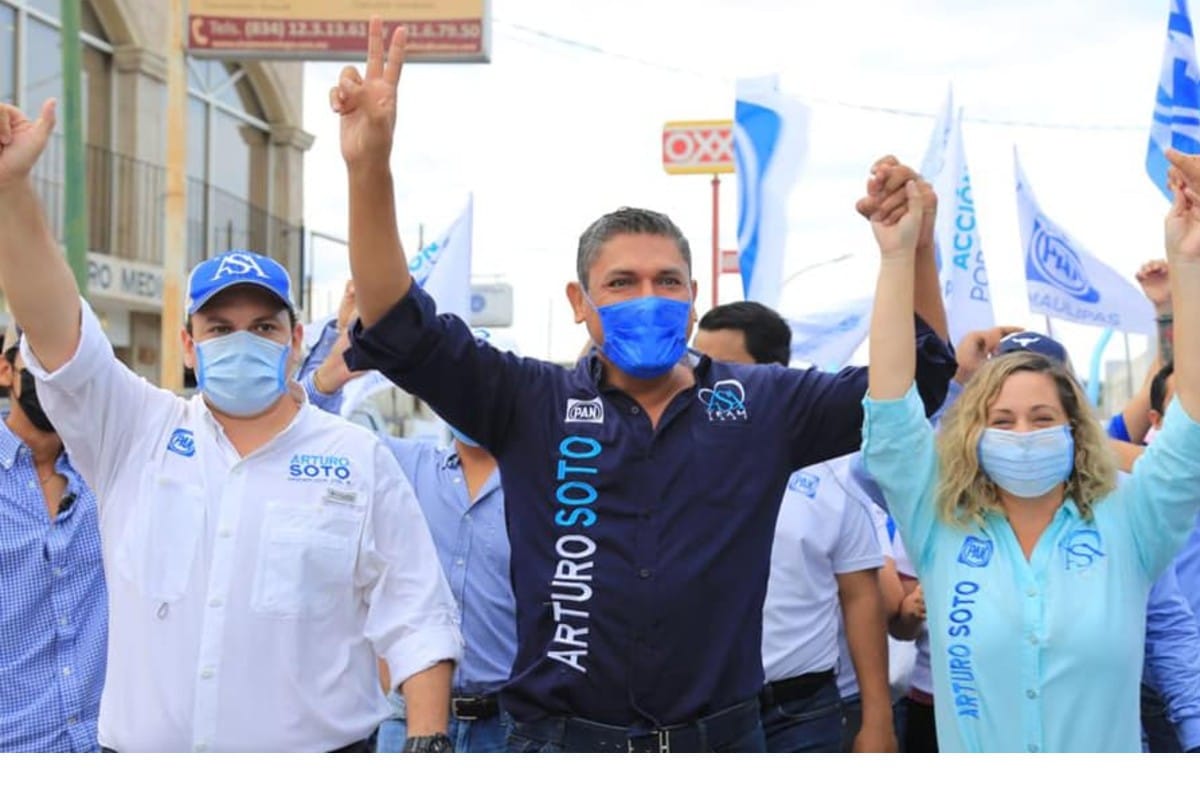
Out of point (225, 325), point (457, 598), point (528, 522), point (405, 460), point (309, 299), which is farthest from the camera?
point (309, 299)

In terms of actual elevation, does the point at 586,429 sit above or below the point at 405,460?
above

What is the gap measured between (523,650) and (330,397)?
6.98 feet

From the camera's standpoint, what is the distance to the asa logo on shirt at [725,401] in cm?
309

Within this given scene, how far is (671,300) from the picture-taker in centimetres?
311

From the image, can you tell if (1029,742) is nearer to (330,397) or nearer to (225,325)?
(225,325)

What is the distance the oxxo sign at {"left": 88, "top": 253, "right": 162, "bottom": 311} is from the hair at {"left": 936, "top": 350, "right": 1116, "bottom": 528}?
1604 cm

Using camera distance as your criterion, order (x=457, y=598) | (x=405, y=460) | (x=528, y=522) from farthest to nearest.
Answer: (x=405, y=460) → (x=457, y=598) → (x=528, y=522)

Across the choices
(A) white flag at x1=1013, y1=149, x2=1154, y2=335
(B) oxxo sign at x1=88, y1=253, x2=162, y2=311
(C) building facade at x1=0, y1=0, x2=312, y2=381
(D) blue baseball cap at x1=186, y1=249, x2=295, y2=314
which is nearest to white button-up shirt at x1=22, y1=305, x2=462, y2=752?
(D) blue baseball cap at x1=186, y1=249, x2=295, y2=314

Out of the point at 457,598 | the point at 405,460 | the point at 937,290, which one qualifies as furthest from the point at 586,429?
the point at 405,460

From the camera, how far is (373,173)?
2783mm

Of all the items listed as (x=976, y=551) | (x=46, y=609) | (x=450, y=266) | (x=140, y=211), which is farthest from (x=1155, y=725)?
(x=140, y=211)

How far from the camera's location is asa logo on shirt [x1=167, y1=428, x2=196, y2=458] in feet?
10.3

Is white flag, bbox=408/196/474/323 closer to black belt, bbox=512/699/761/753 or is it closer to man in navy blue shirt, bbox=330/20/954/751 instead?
man in navy blue shirt, bbox=330/20/954/751

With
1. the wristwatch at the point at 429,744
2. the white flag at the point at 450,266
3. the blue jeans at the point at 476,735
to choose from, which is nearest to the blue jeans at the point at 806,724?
the blue jeans at the point at 476,735
